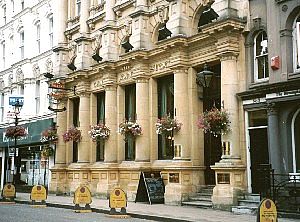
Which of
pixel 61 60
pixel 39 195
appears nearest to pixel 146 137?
pixel 39 195

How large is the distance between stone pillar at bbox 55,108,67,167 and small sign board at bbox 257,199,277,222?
18.9 m

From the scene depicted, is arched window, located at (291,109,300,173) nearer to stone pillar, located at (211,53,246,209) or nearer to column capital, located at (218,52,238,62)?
stone pillar, located at (211,53,246,209)

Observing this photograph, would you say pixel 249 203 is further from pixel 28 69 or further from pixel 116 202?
pixel 28 69

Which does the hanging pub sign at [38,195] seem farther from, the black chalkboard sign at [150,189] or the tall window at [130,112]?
the tall window at [130,112]

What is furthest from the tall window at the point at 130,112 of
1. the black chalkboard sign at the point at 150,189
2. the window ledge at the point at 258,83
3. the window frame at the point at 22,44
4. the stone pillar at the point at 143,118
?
the window frame at the point at 22,44

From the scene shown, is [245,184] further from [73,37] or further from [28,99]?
[28,99]

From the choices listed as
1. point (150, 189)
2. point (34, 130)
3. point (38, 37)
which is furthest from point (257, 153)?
point (38, 37)

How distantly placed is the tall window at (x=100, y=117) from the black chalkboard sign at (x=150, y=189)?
5730 millimetres

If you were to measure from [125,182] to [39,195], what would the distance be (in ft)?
13.6

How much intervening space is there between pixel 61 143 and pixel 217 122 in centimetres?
1359

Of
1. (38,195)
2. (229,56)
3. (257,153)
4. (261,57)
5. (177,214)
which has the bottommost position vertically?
(177,214)

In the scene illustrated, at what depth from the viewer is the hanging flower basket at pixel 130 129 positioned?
73.0ft

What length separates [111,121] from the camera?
24.9 metres

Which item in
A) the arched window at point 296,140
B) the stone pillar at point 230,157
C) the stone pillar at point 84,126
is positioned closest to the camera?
the arched window at point 296,140
